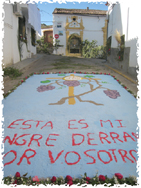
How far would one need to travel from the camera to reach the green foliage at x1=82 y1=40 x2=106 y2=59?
743 inches

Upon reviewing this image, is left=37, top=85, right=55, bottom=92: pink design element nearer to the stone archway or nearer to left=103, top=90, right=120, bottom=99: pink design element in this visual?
left=103, top=90, right=120, bottom=99: pink design element

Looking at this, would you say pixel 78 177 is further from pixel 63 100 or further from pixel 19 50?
pixel 19 50

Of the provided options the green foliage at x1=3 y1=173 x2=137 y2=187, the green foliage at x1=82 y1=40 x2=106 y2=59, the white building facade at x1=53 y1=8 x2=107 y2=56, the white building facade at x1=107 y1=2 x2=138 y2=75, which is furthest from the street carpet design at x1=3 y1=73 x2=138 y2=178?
the white building facade at x1=53 y1=8 x2=107 y2=56

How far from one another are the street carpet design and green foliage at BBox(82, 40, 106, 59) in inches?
558

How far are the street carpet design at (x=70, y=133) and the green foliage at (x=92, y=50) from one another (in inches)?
558

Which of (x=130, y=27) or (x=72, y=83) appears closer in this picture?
(x=72, y=83)

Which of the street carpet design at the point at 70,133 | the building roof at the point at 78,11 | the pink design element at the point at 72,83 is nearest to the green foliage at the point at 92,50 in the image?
the building roof at the point at 78,11

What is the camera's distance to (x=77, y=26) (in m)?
22.9

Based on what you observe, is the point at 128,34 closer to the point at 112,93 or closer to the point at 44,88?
the point at 112,93

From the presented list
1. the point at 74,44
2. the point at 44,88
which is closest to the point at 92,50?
the point at 74,44

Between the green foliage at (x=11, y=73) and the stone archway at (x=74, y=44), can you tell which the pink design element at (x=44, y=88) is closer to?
the green foliage at (x=11, y=73)

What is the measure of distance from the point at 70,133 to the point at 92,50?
697 inches

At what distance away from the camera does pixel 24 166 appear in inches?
91.0

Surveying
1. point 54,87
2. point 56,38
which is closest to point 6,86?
point 54,87
